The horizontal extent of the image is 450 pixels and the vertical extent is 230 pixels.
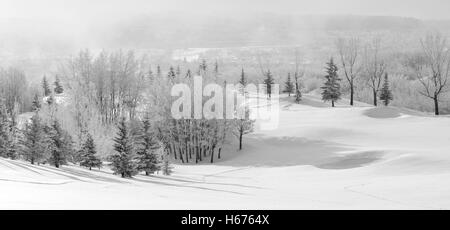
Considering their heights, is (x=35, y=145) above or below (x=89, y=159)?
above

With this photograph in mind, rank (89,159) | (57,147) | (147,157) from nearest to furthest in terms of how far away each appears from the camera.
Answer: (147,157) → (57,147) → (89,159)

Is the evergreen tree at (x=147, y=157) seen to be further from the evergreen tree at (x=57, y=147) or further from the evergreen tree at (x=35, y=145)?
the evergreen tree at (x=35, y=145)

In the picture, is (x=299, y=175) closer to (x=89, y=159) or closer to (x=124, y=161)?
(x=124, y=161)

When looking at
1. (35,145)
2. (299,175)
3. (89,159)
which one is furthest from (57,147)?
(299,175)

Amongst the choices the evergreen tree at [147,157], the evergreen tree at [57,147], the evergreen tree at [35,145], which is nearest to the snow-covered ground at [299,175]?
the evergreen tree at [147,157]

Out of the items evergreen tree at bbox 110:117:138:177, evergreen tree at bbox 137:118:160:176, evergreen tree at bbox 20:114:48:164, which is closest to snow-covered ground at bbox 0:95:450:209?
evergreen tree at bbox 110:117:138:177

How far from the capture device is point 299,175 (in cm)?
2798

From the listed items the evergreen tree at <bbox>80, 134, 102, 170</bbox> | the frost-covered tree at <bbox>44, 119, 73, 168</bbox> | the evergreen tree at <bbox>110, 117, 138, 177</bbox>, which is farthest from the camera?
the evergreen tree at <bbox>80, 134, 102, 170</bbox>

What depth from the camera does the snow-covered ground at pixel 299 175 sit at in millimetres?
12242

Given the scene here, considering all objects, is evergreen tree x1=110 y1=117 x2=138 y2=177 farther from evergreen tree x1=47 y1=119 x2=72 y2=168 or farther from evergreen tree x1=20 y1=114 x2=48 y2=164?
evergreen tree x1=20 y1=114 x2=48 y2=164

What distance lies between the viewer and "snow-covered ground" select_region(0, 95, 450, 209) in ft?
40.2

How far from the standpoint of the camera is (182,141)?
135ft

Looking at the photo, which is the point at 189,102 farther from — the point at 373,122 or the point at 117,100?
the point at 373,122

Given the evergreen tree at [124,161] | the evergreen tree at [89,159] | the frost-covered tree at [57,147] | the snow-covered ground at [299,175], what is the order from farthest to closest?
the evergreen tree at [89,159]
the frost-covered tree at [57,147]
the evergreen tree at [124,161]
the snow-covered ground at [299,175]
